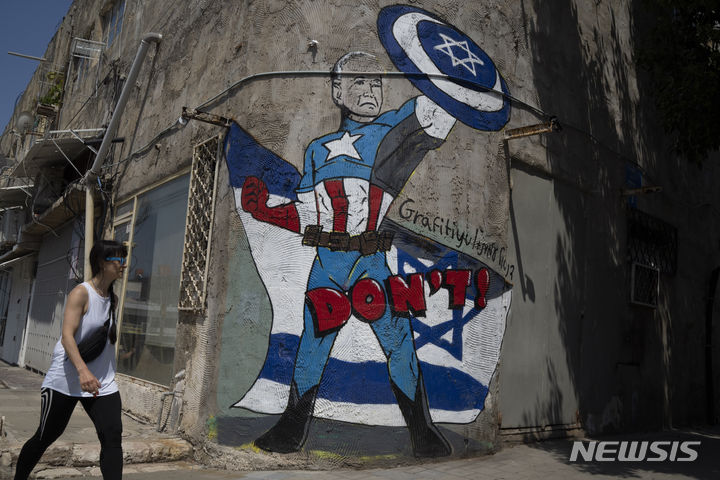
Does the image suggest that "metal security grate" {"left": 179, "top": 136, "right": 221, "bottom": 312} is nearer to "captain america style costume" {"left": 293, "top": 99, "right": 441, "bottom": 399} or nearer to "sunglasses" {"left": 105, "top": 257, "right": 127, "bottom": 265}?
"captain america style costume" {"left": 293, "top": 99, "right": 441, "bottom": 399}

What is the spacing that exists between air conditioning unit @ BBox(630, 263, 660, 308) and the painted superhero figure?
4553 mm

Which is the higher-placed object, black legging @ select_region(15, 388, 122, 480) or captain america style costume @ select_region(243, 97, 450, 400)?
captain america style costume @ select_region(243, 97, 450, 400)

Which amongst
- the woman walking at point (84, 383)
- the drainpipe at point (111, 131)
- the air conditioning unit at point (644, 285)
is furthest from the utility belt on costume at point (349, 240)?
the air conditioning unit at point (644, 285)

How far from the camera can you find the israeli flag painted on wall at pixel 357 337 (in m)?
5.44

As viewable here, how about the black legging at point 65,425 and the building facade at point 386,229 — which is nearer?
the black legging at point 65,425

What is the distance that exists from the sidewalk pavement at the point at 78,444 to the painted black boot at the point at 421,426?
2.07 meters

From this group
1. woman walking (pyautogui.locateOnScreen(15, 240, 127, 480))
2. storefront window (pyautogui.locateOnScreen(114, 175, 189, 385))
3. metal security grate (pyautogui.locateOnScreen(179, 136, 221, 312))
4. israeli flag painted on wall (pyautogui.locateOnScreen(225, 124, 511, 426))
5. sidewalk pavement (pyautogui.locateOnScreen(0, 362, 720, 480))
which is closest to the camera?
woman walking (pyautogui.locateOnScreen(15, 240, 127, 480))

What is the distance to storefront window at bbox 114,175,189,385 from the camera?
6.90 meters

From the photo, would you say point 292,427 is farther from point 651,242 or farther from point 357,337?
point 651,242

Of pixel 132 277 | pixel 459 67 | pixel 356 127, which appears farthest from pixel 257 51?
pixel 132 277

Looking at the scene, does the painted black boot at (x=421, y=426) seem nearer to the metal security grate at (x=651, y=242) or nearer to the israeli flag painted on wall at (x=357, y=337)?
the israeli flag painted on wall at (x=357, y=337)

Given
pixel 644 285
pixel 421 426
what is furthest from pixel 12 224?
pixel 644 285

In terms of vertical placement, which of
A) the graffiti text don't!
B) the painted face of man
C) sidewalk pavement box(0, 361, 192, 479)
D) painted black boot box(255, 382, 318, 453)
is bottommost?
sidewalk pavement box(0, 361, 192, 479)

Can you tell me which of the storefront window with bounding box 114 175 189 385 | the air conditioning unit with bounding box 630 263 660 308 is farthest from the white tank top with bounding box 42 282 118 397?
the air conditioning unit with bounding box 630 263 660 308
